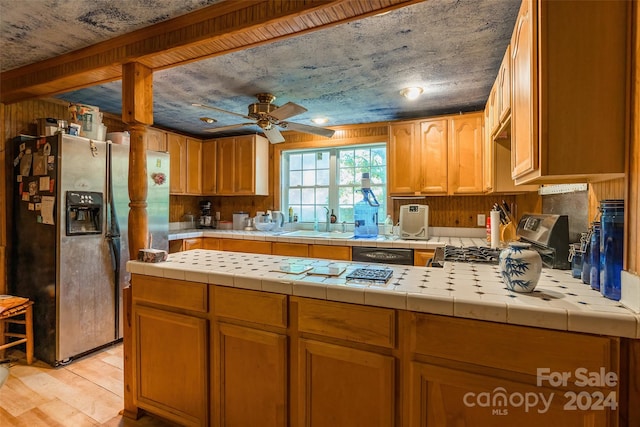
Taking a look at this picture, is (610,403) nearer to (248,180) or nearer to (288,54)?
(288,54)

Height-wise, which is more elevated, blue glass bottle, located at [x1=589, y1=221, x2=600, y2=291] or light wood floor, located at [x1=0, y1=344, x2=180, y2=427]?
blue glass bottle, located at [x1=589, y1=221, x2=600, y2=291]

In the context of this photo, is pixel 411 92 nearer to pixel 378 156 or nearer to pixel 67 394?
pixel 378 156

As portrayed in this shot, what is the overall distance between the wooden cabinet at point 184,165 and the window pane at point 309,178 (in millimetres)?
1510

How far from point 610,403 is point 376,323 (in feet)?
2.47

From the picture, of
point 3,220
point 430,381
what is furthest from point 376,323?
point 3,220

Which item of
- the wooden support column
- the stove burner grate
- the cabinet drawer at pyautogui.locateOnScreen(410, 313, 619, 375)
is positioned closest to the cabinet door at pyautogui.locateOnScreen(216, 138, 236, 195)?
the wooden support column

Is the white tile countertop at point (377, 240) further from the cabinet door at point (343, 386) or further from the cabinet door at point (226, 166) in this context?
the cabinet door at point (343, 386)

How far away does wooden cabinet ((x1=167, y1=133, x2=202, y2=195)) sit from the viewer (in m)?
4.18

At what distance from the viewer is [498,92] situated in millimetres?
2178

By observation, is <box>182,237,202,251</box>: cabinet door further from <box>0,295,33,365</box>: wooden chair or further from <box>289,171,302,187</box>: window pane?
<box>0,295,33,365</box>: wooden chair

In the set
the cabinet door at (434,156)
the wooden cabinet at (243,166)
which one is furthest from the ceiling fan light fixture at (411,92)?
the wooden cabinet at (243,166)

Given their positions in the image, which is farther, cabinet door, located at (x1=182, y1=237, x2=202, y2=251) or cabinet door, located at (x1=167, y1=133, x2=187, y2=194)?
cabinet door, located at (x1=167, y1=133, x2=187, y2=194)

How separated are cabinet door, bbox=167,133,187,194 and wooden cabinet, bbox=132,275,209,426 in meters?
2.58

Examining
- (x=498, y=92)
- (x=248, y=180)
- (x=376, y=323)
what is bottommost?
(x=376, y=323)
